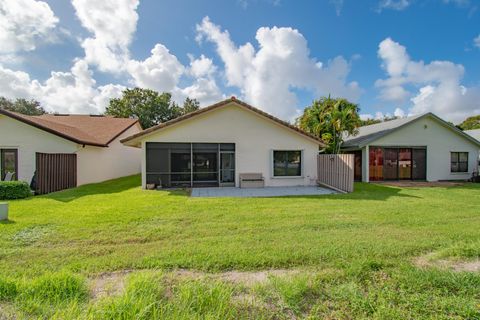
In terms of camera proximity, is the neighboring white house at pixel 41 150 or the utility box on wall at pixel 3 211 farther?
the neighboring white house at pixel 41 150

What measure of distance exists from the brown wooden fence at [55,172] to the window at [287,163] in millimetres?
11707

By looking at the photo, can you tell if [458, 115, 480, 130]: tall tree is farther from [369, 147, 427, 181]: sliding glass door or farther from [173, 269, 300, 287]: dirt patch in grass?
[173, 269, 300, 287]: dirt patch in grass

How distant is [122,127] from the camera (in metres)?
20.5

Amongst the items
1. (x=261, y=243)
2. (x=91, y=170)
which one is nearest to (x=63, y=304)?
(x=261, y=243)

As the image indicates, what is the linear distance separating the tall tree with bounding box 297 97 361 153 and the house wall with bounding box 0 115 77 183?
1722cm

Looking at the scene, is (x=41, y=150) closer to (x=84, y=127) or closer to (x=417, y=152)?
(x=84, y=127)

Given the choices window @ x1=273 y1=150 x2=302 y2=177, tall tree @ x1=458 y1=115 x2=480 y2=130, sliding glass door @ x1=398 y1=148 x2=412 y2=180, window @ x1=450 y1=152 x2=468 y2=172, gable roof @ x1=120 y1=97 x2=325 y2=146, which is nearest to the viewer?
gable roof @ x1=120 y1=97 x2=325 y2=146

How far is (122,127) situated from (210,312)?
69.3 ft

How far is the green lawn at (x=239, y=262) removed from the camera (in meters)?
2.71

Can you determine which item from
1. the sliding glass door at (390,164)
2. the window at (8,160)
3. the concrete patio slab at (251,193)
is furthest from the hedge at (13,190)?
the sliding glass door at (390,164)

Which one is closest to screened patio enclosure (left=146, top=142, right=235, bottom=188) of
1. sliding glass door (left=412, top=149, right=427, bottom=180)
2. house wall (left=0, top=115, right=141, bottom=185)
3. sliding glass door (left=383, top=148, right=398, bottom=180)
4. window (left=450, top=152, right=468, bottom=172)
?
house wall (left=0, top=115, right=141, bottom=185)

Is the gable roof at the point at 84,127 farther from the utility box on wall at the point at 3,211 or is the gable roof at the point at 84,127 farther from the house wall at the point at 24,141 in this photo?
the utility box on wall at the point at 3,211

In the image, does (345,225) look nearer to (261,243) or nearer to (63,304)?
(261,243)

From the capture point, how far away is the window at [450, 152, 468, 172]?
59.5 ft
